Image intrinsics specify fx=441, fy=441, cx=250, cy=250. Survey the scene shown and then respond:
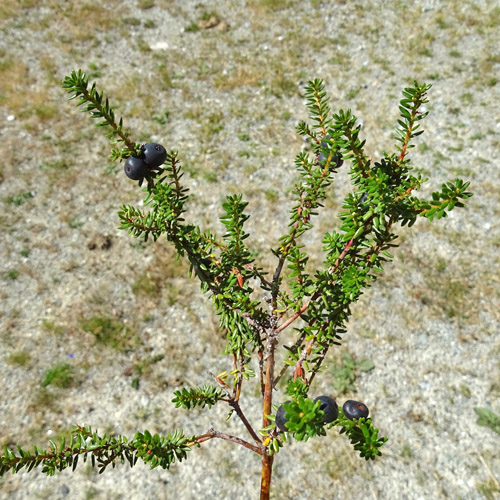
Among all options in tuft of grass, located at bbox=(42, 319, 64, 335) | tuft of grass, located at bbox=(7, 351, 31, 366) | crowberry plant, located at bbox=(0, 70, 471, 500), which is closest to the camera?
crowberry plant, located at bbox=(0, 70, 471, 500)

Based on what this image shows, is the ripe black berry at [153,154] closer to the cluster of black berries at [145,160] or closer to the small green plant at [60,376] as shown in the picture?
the cluster of black berries at [145,160]

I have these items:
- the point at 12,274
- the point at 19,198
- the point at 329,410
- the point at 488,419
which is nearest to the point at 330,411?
the point at 329,410

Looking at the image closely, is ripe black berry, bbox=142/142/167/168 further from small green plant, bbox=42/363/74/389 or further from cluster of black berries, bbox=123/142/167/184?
small green plant, bbox=42/363/74/389

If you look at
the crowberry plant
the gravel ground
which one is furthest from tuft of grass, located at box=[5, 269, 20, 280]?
the crowberry plant

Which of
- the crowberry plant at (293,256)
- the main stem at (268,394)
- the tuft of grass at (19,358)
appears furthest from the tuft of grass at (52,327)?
the main stem at (268,394)

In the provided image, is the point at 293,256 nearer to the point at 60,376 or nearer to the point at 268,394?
the point at 268,394

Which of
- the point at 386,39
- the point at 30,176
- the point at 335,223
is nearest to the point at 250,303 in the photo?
the point at 335,223

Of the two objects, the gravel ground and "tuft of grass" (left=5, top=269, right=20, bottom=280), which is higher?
the gravel ground
